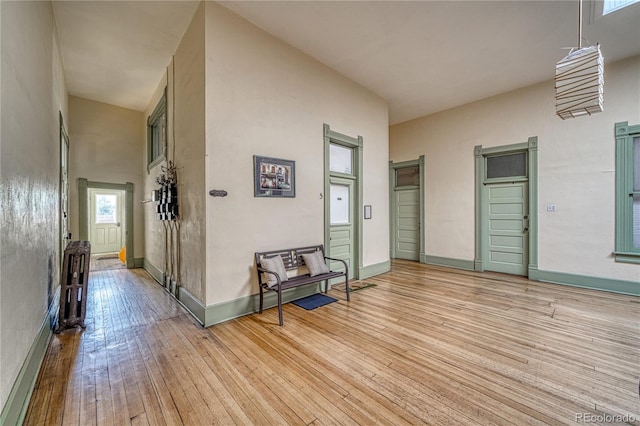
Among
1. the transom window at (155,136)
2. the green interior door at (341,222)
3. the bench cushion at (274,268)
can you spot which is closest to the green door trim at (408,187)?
the green interior door at (341,222)

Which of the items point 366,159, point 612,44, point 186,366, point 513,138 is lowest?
point 186,366

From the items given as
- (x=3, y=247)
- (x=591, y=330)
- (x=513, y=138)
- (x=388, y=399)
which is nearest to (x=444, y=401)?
(x=388, y=399)

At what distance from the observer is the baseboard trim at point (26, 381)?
150 cm

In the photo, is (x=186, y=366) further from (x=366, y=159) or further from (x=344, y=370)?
(x=366, y=159)

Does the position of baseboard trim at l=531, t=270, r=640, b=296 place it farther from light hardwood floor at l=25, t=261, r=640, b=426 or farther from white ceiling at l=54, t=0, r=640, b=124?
white ceiling at l=54, t=0, r=640, b=124

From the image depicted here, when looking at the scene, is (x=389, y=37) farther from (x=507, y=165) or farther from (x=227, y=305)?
(x=227, y=305)

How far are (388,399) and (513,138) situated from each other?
5.39 m

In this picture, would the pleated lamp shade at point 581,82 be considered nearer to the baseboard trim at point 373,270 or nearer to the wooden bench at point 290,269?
the wooden bench at point 290,269

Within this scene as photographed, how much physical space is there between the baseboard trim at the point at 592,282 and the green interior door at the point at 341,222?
350cm

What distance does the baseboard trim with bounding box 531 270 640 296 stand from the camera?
3969 mm

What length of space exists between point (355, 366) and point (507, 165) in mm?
5143

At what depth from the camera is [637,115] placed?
3961 mm

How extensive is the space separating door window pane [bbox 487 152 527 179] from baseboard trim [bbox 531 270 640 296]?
1.91 meters

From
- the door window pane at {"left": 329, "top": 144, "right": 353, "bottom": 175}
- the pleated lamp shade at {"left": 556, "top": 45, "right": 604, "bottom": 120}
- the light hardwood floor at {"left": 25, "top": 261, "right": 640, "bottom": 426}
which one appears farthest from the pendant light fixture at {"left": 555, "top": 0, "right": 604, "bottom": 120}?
the door window pane at {"left": 329, "top": 144, "right": 353, "bottom": 175}
